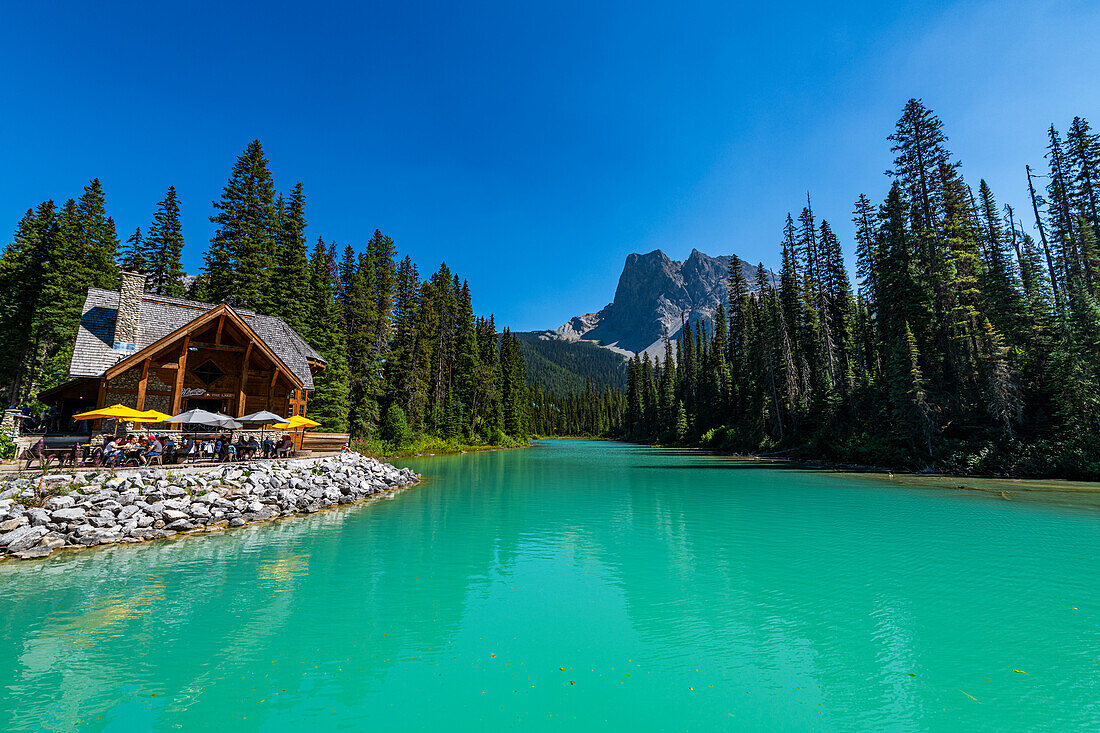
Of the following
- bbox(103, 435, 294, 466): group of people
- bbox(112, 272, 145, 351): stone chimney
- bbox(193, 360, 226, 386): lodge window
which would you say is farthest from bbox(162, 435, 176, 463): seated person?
bbox(112, 272, 145, 351): stone chimney

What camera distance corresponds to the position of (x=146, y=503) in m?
14.7

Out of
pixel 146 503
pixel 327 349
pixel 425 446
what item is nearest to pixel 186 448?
pixel 146 503

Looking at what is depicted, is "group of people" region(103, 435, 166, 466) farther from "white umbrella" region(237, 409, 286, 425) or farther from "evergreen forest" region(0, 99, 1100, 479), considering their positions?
"evergreen forest" region(0, 99, 1100, 479)

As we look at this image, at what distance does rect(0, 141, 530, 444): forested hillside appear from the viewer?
3453cm

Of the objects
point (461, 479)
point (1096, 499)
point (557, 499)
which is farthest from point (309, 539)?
point (1096, 499)

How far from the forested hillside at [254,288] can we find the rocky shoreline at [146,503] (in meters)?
18.6

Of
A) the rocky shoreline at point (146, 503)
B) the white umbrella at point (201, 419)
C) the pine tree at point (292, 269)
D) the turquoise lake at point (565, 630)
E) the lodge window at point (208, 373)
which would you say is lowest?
the turquoise lake at point (565, 630)

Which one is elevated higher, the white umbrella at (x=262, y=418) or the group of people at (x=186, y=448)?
the white umbrella at (x=262, y=418)

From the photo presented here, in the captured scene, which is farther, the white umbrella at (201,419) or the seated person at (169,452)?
the white umbrella at (201,419)

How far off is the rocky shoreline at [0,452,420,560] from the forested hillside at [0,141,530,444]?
18.6 metres

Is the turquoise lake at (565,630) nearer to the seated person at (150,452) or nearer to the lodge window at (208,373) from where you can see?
the seated person at (150,452)

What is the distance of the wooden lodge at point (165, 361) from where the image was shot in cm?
2162

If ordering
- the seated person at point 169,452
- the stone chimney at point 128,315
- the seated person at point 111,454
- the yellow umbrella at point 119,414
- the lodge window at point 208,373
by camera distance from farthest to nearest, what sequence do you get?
the lodge window at point 208,373
the stone chimney at point 128,315
the seated person at point 169,452
the yellow umbrella at point 119,414
the seated person at point 111,454

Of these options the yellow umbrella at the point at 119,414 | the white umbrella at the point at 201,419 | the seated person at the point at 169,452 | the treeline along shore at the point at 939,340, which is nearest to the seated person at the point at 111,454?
the seated person at the point at 169,452
